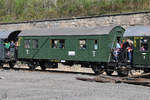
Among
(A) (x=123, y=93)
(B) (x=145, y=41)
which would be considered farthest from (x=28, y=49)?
(A) (x=123, y=93)

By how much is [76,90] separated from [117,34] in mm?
8008

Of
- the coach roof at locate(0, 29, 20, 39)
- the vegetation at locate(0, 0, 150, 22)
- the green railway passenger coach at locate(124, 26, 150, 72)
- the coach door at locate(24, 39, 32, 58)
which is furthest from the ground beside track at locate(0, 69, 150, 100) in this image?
the vegetation at locate(0, 0, 150, 22)

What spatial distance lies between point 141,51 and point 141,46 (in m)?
0.31

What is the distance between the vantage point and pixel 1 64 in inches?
1089

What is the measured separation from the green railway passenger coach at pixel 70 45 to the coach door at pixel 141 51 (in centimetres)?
220

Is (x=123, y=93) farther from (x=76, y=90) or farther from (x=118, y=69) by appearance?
(x=118, y=69)

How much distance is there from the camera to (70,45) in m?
21.6

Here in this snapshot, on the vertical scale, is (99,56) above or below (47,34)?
below

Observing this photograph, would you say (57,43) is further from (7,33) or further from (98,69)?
(7,33)

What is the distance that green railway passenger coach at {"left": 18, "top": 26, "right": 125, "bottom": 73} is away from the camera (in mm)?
20031

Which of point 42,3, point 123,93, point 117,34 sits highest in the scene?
point 42,3

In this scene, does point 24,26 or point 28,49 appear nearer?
point 28,49

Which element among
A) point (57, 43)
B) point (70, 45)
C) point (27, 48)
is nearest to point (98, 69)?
point (70, 45)

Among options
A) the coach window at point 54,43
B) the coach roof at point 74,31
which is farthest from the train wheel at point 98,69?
the coach window at point 54,43
